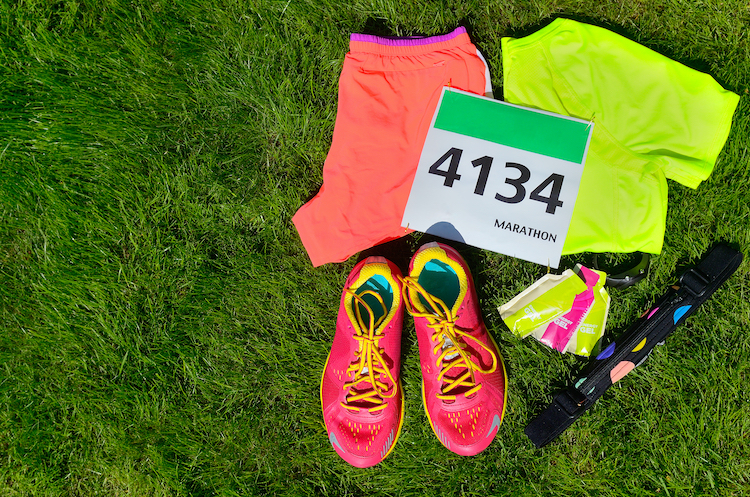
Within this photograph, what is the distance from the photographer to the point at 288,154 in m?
2.29

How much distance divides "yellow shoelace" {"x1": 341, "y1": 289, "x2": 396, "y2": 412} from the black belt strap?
2.55 ft

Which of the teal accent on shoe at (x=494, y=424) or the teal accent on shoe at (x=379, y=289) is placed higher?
the teal accent on shoe at (x=379, y=289)

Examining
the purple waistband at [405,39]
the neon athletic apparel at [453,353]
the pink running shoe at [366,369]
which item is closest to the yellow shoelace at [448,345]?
the neon athletic apparel at [453,353]

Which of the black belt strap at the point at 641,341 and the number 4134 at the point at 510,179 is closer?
the number 4134 at the point at 510,179

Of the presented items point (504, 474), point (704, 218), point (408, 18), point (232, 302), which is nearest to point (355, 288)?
point (232, 302)

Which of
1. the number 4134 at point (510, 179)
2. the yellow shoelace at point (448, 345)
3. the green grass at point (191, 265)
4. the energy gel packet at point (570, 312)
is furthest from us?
the green grass at point (191, 265)

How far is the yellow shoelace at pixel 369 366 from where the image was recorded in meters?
2.02

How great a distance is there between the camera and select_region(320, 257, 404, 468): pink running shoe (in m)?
2.04

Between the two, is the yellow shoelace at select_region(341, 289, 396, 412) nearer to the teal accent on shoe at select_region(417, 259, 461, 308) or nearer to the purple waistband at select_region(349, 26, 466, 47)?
the teal accent on shoe at select_region(417, 259, 461, 308)

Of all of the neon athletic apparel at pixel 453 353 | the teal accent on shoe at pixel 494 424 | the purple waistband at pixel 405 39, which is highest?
the purple waistband at pixel 405 39

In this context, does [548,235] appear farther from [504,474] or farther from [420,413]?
[504,474]

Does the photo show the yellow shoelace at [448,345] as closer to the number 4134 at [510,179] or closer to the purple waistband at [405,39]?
the number 4134 at [510,179]

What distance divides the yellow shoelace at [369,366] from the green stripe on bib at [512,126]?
902 millimetres

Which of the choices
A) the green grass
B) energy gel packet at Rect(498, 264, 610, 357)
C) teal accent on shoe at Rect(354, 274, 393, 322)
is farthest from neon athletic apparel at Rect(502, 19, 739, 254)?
teal accent on shoe at Rect(354, 274, 393, 322)
